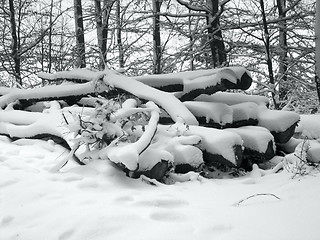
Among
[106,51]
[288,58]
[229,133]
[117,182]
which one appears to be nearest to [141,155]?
[117,182]

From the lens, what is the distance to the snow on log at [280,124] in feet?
16.3

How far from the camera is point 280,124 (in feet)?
16.3

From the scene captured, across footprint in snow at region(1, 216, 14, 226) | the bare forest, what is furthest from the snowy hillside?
the bare forest

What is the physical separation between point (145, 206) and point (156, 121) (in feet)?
5.39

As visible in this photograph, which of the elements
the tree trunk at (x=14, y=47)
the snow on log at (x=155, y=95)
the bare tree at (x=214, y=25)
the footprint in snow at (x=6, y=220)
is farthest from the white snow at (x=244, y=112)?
the tree trunk at (x=14, y=47)

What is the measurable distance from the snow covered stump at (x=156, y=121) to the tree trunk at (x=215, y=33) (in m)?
4.54

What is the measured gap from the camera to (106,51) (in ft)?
42.5

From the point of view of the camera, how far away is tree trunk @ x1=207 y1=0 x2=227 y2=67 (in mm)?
9828

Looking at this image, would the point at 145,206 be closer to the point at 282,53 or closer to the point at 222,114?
the point at 222,114

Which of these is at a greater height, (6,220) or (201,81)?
(201,81)

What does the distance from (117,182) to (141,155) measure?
488 mm

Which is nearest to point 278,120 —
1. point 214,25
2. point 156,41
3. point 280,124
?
point 280,124

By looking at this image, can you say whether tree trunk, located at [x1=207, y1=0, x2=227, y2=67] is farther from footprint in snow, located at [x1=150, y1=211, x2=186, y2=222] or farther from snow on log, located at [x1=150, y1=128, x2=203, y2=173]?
footprint in snow, located at [x1=150, y1=211, x2=186, y2=222]

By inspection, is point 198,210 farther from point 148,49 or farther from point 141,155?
point 148,49
